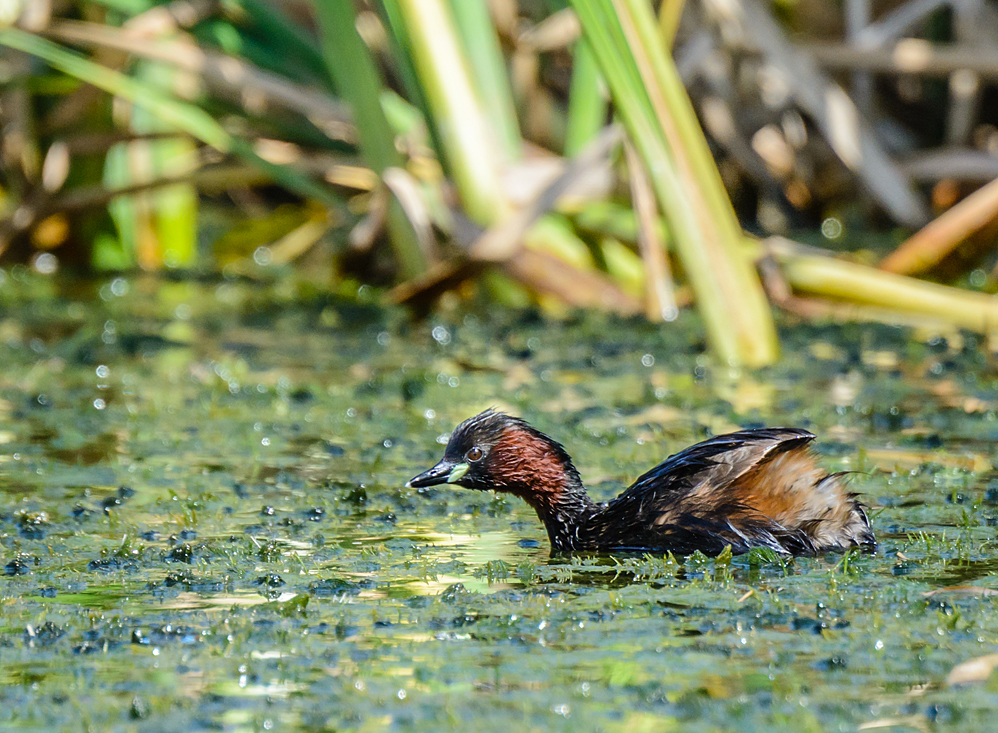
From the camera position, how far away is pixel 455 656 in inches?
137

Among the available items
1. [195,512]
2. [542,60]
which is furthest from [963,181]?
[195,512]

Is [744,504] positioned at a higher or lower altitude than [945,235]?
lower

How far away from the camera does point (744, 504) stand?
443 centimetres

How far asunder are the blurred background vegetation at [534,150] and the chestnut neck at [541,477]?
200cm

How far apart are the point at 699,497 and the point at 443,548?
2.45 feet

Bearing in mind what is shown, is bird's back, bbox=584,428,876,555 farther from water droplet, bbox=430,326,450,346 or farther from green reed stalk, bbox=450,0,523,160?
green reed stalk, bbox=450,0,523,160

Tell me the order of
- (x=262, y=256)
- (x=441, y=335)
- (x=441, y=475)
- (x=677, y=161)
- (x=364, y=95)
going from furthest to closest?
(x=262, y=256)
(x=441, y=335)
(x=364, y=95)
(x=677, y=161)
(x=441, y=475)

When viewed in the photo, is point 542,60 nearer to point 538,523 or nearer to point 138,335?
point 138,335

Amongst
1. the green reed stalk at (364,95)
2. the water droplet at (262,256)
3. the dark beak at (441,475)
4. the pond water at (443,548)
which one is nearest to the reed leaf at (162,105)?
the green reed stalk at (364,95)

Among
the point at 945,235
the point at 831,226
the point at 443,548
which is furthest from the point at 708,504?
the point at 831,226

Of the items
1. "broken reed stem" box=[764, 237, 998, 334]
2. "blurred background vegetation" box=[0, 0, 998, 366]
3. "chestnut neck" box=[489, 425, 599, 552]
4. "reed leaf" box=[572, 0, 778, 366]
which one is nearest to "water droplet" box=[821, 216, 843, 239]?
"blurred background vegetation" box=[0, 0, 998, 366]

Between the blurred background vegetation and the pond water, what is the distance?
1.43ft

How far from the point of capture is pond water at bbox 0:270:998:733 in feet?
10.6

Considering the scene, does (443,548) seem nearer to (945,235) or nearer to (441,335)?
(441,335)
